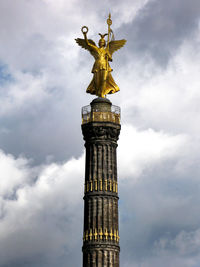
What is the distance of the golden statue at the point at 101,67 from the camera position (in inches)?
3792

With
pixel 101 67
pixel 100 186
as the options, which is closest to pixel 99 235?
pixel 100 186

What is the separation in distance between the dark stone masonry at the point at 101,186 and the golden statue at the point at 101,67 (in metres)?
2.38

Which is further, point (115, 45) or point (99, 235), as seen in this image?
point (115, 45)

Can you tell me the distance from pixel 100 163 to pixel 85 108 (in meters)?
9.66

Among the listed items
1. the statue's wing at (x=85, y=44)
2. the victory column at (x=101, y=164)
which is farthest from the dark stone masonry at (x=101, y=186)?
the statue's wing at (x=85, y=44)

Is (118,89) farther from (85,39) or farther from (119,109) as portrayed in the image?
(85,39)

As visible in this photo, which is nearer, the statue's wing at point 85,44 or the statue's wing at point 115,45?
the statue's wing at point 85,44

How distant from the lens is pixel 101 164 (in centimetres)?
9112

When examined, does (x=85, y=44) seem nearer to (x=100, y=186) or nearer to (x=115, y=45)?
(x=115, y=45)

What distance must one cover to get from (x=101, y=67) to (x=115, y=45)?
5.21 m

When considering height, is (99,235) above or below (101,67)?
below

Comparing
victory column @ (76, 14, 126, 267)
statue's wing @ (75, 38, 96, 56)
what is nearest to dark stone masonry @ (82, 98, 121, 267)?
victory column @ (76, 14, 126, 267)

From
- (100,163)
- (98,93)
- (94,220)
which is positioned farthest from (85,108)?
(94,220)

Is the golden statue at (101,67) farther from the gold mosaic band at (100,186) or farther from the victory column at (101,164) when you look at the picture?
the gold mosaic band at (100,186)
